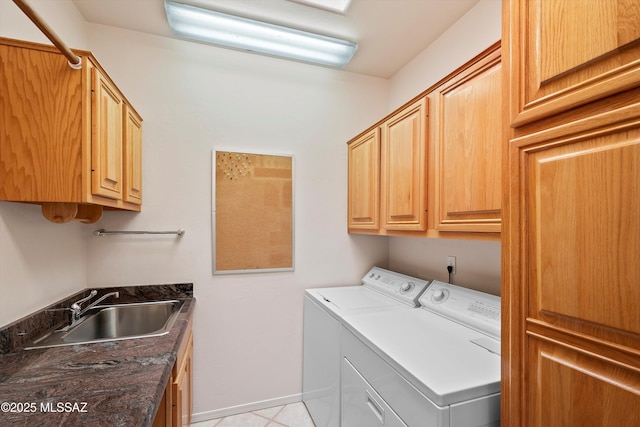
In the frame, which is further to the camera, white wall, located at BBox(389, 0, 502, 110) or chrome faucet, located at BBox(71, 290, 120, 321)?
white wall, located at BBox(389, 0, 502, 110)

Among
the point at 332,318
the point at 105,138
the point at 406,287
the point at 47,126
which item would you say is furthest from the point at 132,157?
the point at 406,287

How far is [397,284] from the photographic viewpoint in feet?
7.06

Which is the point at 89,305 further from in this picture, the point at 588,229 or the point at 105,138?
the point at 588,229

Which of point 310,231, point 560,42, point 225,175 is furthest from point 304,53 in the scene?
point 560,42

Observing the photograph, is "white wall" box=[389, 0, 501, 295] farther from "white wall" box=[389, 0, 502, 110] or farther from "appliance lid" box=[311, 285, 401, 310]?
"appliance lid" box=[311, 285, 401, 310]

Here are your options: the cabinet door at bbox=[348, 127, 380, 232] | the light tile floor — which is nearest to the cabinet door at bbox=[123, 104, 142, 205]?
the cabinet door at bbox=[348, 127, 380, 232]

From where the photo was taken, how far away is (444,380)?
1.01m

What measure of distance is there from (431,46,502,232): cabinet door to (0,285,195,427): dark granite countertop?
1395mm

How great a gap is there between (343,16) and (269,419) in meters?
2.89

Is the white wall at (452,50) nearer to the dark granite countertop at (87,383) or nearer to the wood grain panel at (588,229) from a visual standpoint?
the wood grain panel at (588,229)

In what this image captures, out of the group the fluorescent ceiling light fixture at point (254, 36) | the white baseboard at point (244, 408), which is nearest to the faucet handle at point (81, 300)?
the white baseboard at point (244, 408)

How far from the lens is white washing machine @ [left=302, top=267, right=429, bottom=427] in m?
1.74

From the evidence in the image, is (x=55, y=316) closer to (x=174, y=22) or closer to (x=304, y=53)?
(x=174, y=22)

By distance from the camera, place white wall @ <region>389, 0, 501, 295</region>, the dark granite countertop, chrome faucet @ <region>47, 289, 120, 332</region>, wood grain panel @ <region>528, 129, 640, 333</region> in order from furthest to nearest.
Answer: white wall @ <region>389, 0, 501, 295</region>
chrome faucet @ <region>47, 289, 120, 332</region>
the dark granite countertop
wood grain panel @ <region>528, 129, 640, 333</region>
